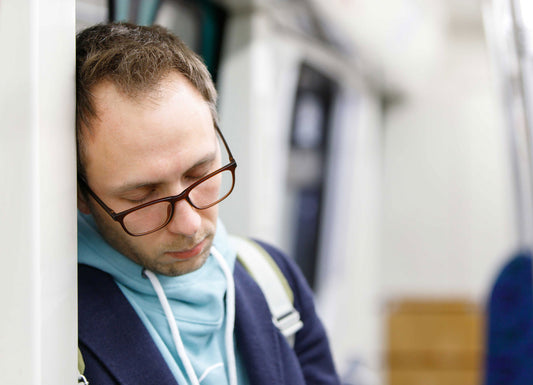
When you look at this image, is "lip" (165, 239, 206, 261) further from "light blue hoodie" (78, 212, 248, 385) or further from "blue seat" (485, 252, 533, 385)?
"blue seat" (485, 252, 533, 385)

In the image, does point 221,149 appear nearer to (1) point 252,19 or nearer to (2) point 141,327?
(2) point 141,327

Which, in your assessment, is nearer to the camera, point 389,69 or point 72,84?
point 72,84

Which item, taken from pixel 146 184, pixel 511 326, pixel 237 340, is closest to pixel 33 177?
pixel 146 184

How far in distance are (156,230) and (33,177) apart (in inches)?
5.1

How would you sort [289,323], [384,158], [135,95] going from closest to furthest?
[135,95] < [289,323] < [384,158]

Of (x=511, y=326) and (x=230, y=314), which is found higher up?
(x=230, y=314)

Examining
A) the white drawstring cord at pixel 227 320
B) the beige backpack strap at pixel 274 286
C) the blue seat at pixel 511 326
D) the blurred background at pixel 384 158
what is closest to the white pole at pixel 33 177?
the blurred background at pixel 384 158

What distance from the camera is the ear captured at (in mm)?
684

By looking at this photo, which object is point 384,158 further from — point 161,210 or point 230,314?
point 161,210

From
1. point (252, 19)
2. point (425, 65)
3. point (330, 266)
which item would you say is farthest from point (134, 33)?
point (425, 65)

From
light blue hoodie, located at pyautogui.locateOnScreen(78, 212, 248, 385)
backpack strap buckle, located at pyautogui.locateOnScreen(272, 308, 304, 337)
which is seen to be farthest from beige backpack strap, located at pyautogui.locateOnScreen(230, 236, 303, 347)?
light blue hoodie, located at pyautogui.locateOnScreen(78, 212, 248, 385)

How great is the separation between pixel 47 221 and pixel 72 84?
5.7 inches

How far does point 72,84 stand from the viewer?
634mm

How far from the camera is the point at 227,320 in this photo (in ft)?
2.36
